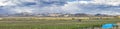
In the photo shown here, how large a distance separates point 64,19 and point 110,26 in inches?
807

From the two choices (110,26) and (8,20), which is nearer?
(110,26)

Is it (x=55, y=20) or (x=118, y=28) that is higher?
(x=118, y=28)

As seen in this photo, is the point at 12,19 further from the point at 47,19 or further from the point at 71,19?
the point at 71,19

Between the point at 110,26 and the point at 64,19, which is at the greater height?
the point at 110,26

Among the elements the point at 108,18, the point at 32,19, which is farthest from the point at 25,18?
the point at 108,18

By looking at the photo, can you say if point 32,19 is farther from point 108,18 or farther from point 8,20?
point 108,18

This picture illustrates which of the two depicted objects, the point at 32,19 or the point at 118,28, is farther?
the point at 32,19

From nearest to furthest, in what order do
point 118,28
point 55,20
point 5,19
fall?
point 118,28 < point 5,19 < point 55,20

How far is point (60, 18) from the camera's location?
3822cm

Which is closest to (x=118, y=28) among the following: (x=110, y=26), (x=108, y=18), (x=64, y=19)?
(x=110, y=26)

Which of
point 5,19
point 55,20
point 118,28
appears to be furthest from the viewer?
point 55,20

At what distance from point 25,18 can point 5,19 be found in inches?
153

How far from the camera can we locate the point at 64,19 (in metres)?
39.8

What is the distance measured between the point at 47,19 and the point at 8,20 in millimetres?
5089
